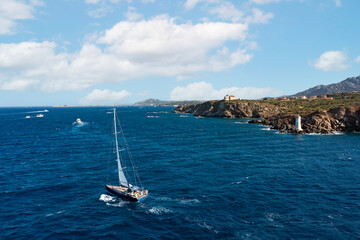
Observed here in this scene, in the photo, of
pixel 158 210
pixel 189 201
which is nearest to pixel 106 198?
pixel 158 210

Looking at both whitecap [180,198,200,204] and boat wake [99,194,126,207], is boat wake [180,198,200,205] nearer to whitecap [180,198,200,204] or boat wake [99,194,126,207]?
whitecap [180,198,200,204]

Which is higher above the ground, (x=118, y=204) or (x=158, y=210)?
(x=158, y=210)

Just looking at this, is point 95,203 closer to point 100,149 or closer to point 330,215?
point 330,215

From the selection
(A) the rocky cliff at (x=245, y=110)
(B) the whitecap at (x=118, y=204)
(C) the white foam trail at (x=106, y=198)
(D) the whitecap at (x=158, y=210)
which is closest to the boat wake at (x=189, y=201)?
(D) the whitecap at (x=158, y=210)

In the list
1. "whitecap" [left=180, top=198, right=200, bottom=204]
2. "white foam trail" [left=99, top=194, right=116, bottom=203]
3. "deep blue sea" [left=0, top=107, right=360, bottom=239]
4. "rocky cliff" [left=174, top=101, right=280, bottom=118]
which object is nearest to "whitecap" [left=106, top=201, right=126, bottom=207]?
"deep blue sea" [left=0, top=107, right=360, bottom=239]

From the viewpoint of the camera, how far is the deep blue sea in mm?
29719

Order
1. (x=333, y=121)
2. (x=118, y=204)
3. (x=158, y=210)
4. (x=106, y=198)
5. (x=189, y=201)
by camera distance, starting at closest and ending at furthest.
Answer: (x=158, y=210) < (x=189, y=201) < (x=118, y=204) < (x=106, y=198) < (x=333, y=121)

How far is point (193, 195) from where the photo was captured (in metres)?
39.1

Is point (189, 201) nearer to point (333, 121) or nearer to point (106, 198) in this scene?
point (106, 198)

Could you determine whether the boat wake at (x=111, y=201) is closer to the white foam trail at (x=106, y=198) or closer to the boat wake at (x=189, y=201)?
the white foam trail at (x=106, y=198)

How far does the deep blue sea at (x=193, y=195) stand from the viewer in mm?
29719

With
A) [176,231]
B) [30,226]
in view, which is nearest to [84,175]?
[30,226]

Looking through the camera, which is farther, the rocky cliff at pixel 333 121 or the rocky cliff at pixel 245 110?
the rocky cliff at pixel 245 110

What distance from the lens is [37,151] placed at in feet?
250
